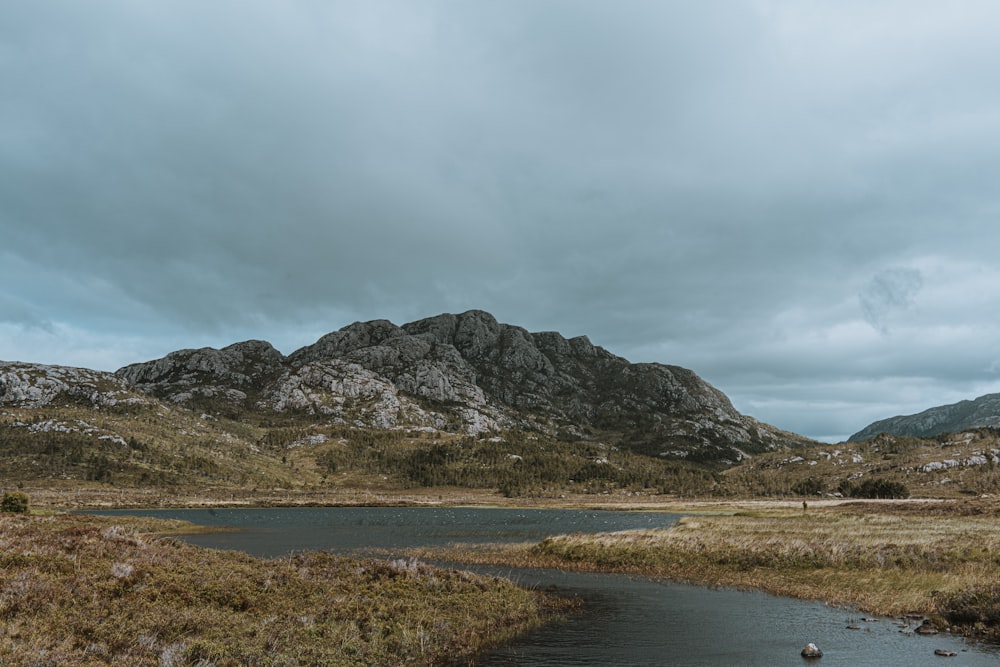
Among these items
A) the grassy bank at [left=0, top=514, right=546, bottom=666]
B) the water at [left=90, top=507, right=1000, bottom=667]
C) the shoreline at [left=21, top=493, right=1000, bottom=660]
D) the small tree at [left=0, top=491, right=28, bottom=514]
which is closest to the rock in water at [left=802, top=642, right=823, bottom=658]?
the water at [left=90, top=507, right=1000, bottom=667]

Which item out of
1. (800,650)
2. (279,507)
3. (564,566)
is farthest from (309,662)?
(279,507)

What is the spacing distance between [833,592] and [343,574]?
3237 centimetres

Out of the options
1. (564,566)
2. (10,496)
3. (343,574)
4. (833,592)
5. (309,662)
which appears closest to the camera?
(309,662)

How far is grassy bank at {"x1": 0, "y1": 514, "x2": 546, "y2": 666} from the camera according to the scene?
19859mm

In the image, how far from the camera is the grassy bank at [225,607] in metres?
19.9

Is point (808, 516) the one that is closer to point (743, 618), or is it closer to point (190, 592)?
point (743, 618)

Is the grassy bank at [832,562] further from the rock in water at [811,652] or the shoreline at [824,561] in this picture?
the rock in water at [811,652]

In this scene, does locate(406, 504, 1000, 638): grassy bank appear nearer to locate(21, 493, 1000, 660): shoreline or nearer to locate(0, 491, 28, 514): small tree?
locate(21, 493, 1000, 660): shoreline

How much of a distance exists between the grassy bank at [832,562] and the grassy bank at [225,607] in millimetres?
18959

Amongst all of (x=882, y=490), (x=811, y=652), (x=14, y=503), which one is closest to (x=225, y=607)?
(x=811, y=652)

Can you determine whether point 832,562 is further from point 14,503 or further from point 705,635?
point 14,503

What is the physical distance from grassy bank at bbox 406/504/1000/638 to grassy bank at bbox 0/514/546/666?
746 inches

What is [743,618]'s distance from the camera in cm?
3266

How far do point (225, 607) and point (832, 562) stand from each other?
142 ft
